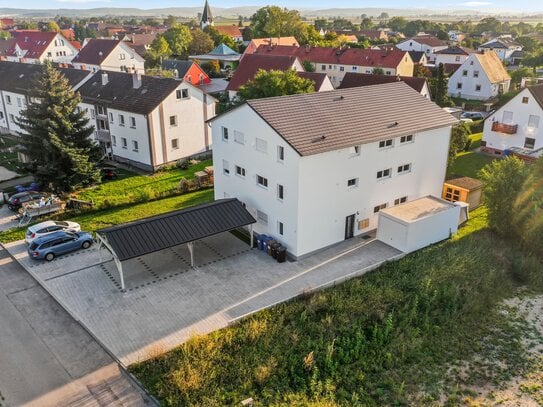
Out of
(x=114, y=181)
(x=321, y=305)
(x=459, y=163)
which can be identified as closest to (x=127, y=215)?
(x=114, y=181)

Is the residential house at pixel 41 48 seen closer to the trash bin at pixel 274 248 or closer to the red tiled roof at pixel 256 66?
the red tiled roof at pixel 256 66

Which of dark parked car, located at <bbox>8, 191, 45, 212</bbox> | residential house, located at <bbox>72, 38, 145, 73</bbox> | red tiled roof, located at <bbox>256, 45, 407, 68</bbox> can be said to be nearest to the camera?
dark parked car, located at <bbox>8, 191, 45, 212</bbox>

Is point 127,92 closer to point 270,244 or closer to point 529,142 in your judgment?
point 270,244

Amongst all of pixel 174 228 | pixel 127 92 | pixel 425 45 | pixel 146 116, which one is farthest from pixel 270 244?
pixel 425 45

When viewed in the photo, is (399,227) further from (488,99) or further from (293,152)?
(488,99)

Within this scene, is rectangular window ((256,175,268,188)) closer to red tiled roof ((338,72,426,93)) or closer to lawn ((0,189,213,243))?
lawn ((0,189,213,243))

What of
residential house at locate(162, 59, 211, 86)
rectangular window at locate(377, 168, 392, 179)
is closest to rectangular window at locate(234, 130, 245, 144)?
rectangular window at locate(377, 168, 392, 179)
